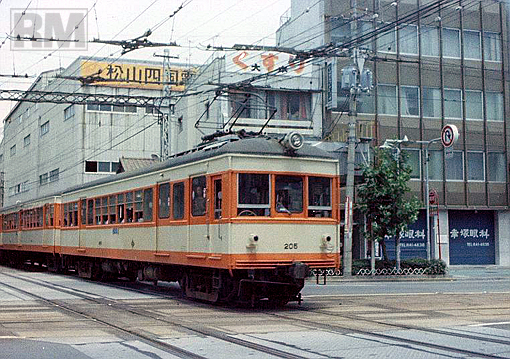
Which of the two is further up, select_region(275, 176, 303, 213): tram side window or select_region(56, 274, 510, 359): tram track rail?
select_region(275, 176, 303, 213): tram side window

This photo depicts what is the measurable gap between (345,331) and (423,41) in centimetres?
3241

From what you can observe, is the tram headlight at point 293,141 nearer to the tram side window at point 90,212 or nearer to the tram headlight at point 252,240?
the tram headlight at point 252,240

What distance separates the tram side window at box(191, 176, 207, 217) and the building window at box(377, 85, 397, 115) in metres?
25.6

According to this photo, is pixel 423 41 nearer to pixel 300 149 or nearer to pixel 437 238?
pixel 437 238

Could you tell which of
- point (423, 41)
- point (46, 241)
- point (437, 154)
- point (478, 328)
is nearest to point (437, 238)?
point (437, 154)

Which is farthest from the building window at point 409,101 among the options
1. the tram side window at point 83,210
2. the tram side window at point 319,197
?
the tram side window at point 319,197

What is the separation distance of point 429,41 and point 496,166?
8064mm

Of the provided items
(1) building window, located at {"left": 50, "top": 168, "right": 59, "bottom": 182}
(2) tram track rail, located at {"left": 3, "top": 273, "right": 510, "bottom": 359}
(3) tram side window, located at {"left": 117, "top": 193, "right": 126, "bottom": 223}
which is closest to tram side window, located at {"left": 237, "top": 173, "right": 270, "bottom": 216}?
(2) tram track rail, located at {"left": 3, "top": 273, "right": 510, "bottom": 359}

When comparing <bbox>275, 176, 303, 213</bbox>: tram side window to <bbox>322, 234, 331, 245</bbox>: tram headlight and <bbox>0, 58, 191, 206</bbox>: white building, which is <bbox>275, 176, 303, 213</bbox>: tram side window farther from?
<bbox>0, 58, 191, 206</bbox>: white building

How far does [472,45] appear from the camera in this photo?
42.7m

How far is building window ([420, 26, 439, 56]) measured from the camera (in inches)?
1639

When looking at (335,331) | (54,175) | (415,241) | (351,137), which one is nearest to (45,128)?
(54,175)

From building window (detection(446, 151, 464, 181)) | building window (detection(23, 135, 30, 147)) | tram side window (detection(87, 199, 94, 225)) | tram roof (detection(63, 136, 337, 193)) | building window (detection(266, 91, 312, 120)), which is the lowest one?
tram side window (detection(87, 199, 94, 225))

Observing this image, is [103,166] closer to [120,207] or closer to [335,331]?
[120,207]
